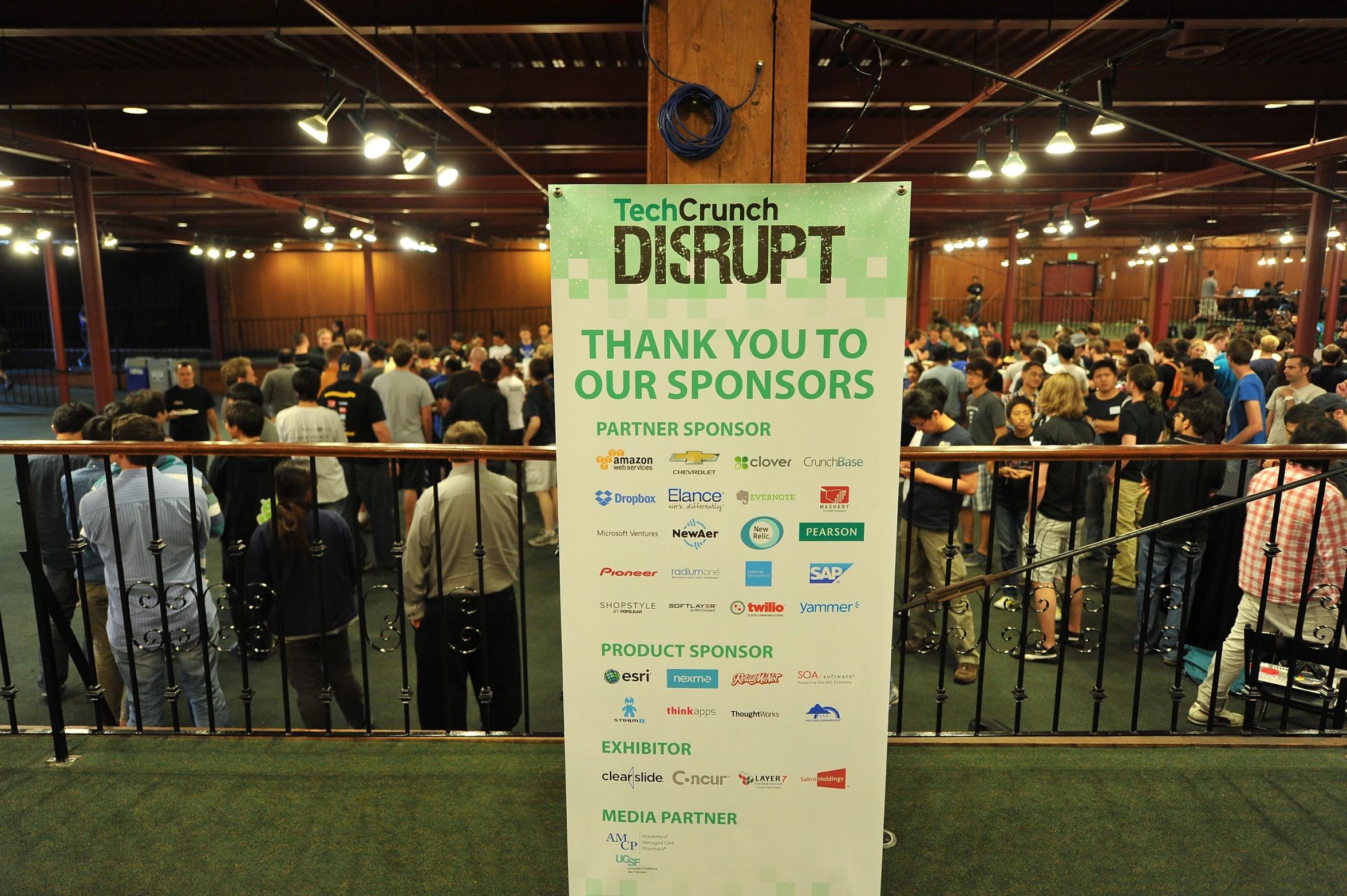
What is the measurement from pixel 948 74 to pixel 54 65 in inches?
304

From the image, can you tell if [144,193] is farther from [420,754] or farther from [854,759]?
[854,759]

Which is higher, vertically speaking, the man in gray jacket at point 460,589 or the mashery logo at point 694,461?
the mashery logo at point 694,461

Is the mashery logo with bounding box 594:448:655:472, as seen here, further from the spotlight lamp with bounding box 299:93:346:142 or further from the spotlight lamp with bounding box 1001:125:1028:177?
the spotlight lamp with bounding box 1001:125:1028:177

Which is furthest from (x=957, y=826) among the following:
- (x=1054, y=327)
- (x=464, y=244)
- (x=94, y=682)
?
(x=1054, y=327)

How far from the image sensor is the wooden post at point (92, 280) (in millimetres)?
8812

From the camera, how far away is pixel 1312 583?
3.20 meters

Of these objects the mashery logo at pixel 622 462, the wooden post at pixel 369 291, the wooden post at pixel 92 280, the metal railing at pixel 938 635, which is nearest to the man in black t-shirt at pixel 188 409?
the metal railing at pixel 938 635

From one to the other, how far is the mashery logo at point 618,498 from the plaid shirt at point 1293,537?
2469mm

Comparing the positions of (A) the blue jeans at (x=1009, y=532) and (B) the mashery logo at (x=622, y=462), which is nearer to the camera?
(B) the mashery logo at (x=622, y=462)

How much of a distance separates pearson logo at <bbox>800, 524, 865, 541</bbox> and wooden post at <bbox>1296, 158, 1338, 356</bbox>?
9000 mm

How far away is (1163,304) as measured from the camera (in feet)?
70.7

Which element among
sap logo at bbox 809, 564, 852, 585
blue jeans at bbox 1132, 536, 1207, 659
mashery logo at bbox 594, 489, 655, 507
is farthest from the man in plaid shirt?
mashery logo at bbox 594, 489, 655, 507

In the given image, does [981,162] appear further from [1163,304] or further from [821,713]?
[1163,304]

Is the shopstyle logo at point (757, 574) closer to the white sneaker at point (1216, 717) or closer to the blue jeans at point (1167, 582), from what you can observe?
the white sneaker at point (1216, 717)
